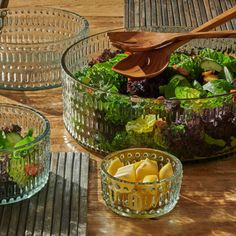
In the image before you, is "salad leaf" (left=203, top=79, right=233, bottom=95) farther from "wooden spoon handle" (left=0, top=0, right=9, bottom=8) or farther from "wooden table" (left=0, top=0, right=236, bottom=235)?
"wooden spoon handle" (left=0, top=0, right=9, bottom=8)

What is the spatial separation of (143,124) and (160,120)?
0.11 ft

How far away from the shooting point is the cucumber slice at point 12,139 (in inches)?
60.2

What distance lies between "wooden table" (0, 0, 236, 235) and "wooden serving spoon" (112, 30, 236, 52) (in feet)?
0.71

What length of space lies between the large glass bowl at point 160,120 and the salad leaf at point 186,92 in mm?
69

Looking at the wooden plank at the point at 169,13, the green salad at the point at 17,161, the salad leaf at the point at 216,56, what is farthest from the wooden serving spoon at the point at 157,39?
the wooden plank at the point at 169,13

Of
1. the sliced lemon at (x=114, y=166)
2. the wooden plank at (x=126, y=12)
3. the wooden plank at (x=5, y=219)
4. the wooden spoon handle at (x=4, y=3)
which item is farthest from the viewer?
the wooden spoon handle at (x=4, y=3)

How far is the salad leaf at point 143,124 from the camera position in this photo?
1.59 meters

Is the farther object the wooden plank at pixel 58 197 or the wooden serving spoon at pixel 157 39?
the wooden serving spoon at pixel 157 39

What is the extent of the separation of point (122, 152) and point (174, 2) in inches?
39.8

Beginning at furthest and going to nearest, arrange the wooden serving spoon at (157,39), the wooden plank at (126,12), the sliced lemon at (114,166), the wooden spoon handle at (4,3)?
the wooden spoon handle at (4,3)
the wooden plank at (126,12)
the wooden serving spoon at (157,39)
the sliced lemon at (114,166)

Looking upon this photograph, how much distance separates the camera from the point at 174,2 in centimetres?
247

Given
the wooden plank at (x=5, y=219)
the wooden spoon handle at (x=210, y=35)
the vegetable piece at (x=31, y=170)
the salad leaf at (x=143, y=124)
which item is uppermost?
the wooden spoon handle at (x=210, y=35)

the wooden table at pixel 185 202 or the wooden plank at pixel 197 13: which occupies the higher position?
the wooden plank at pixel 197 13

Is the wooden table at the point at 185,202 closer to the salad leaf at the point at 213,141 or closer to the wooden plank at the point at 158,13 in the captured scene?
the salad leaf at the point at 213,141
